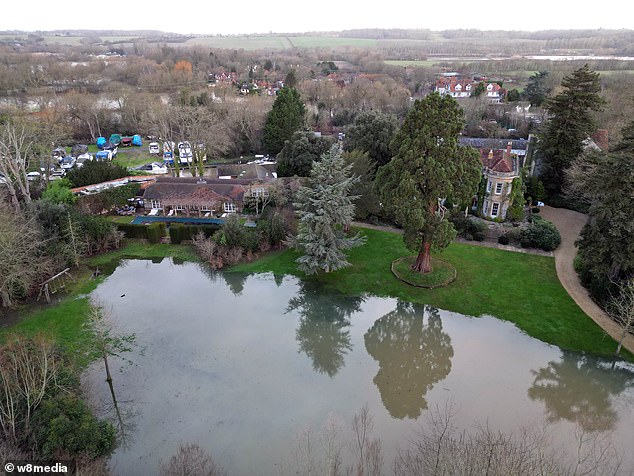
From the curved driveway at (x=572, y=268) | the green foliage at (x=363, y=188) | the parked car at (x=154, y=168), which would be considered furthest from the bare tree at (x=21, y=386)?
the parked car at (x=154, y=168)

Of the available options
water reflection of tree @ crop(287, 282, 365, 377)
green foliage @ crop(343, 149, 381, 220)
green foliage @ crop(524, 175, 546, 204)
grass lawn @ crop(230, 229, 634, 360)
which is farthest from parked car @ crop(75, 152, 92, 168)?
green foliage @ crop(524, 175, 546, 204)

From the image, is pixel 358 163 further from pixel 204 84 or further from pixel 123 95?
pixel 204 84

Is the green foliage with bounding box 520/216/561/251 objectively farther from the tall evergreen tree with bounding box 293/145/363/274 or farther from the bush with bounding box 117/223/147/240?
the bush with bounding box 117/223/147/240

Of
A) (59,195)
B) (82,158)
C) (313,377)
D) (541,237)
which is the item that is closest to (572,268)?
(541,237)

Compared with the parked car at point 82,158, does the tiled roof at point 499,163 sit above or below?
above

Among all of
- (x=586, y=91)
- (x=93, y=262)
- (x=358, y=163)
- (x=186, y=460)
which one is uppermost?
(x=586, y=91)

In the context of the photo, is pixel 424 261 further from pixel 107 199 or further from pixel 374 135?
pixel 107 199

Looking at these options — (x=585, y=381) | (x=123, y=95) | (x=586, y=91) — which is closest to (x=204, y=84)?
(x=123, y=95)

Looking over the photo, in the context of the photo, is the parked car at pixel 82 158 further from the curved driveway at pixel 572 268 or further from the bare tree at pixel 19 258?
the curved driveway at pixel 572 268
